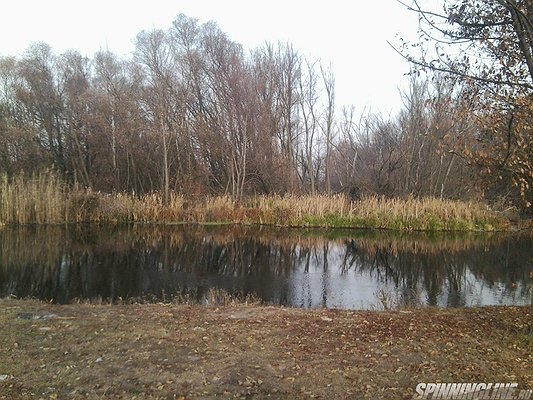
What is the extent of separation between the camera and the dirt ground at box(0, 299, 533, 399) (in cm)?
348

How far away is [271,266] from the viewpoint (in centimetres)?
1235

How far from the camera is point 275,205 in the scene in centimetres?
2158

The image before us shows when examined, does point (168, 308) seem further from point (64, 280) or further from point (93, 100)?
point (93, 100)

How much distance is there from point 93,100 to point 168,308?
72.0ft

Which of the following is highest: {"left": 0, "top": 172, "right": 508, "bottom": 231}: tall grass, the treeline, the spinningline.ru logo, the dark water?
the treeline

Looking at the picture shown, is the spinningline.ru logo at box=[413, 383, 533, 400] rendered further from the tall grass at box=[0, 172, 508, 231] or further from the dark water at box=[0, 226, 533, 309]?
the tall grass at box=[0, 172, 508, 231]

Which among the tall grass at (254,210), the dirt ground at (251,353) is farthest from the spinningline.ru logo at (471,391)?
the tall grass at (254,210)

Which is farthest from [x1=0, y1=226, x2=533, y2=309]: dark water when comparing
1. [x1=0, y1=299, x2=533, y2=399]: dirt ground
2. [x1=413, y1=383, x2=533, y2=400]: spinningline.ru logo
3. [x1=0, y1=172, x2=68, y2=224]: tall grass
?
[x1=413, y1=383, x2=533, y2=400]: spinningline.ru logo

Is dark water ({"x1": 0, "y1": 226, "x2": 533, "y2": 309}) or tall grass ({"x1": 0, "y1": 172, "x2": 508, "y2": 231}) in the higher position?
tall grass ({"x1": 0, "y1": 172, "x2": 508, "y2": 231})

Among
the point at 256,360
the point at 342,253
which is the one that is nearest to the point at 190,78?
the point at 342,253

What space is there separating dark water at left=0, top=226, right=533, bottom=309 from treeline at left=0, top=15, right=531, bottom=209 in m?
6.61

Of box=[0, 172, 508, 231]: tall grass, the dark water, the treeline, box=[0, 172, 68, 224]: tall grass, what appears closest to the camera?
the dark water

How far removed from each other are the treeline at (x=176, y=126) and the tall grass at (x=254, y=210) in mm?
2135

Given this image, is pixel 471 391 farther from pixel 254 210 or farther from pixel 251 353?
pixel 254 210
